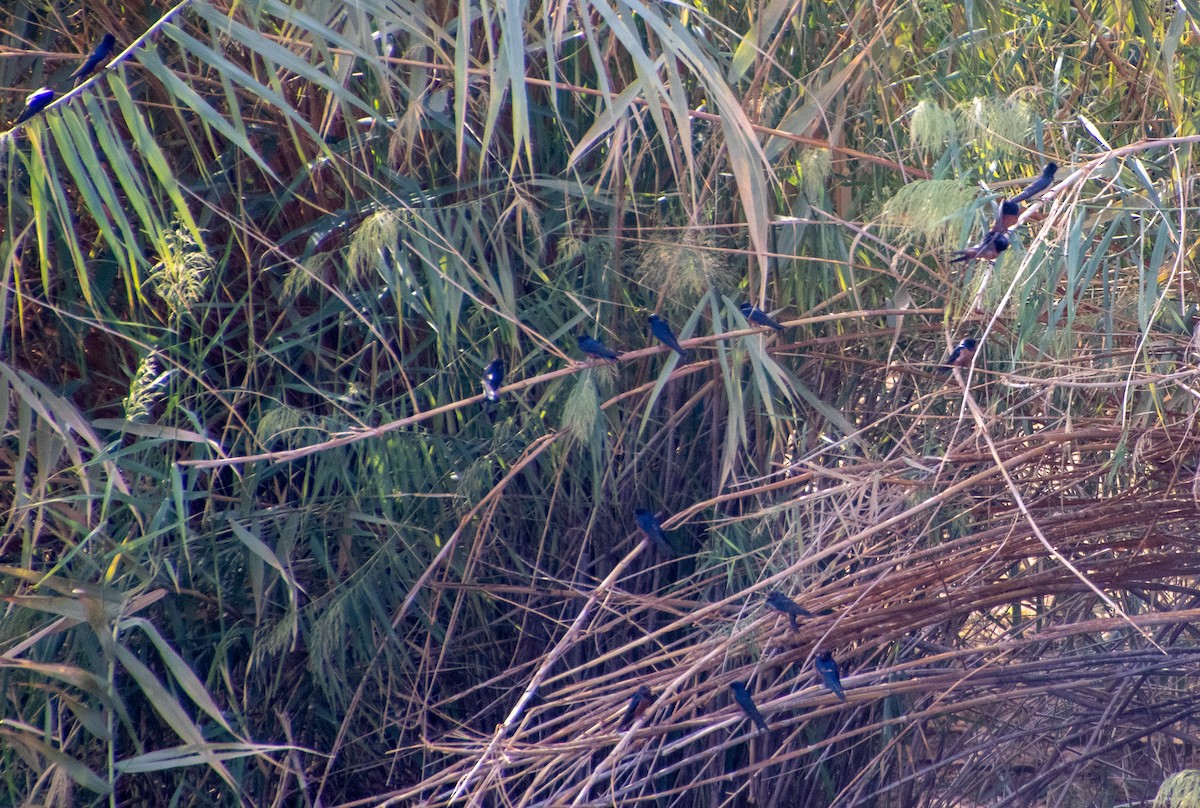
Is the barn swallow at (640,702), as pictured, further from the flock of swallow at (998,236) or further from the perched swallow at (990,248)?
the perched swallow at (990,248)

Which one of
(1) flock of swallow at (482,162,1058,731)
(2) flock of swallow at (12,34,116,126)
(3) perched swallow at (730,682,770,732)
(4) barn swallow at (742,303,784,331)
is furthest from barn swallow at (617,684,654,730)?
(2) flock of swallow at (12,34,116,126)

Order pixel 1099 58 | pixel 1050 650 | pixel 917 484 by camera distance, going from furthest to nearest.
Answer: pixel 1050 650 → pixel 1099 58 → pixel 917 484

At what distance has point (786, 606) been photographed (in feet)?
6.82

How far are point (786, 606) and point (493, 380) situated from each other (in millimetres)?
702

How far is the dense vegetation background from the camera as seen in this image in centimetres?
211

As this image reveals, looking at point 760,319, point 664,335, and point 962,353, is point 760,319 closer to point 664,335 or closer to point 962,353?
point 664,335

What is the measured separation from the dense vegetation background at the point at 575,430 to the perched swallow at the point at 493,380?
0.12m

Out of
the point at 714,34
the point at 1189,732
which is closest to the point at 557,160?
the point at 714,34

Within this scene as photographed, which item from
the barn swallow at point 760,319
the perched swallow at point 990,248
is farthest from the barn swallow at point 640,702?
the perched swallow at point 990,248

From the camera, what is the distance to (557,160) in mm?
2514

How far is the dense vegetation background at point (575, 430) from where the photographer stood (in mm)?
2111

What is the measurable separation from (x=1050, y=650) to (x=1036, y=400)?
2.79 ft

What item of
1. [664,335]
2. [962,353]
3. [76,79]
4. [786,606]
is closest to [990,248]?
[962,353]

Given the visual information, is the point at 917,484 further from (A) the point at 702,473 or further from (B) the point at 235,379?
(B) the point at 235,379
